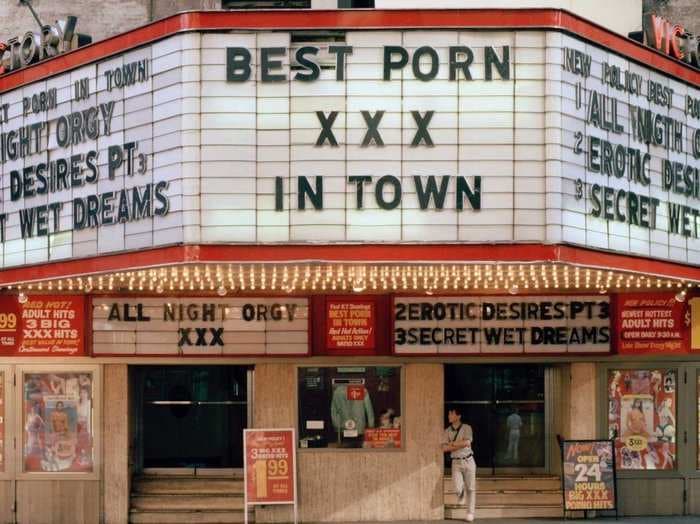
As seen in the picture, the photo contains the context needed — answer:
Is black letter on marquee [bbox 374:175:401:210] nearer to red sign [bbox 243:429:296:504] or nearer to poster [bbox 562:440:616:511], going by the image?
red sign [bbox 243:429:296:504]

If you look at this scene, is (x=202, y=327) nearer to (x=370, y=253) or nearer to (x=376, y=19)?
(x=370, y=253)

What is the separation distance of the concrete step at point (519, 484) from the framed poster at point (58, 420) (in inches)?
239

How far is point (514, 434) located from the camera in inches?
910

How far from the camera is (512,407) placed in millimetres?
23125

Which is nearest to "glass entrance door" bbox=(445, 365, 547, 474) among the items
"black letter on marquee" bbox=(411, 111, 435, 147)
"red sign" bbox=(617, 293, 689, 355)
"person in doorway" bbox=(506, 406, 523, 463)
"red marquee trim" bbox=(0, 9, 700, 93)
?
"person in doorway" bbox=(506, 406, 523, 463)

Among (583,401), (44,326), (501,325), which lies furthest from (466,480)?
(44,326)

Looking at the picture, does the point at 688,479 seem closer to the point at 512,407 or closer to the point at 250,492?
the point at 512,407

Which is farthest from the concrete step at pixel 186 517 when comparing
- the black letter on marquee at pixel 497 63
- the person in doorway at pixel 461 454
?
the black letter on marquee at pixel 497 63

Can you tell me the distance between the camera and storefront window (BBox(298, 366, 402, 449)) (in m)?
22.1

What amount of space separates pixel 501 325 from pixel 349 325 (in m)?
2.52

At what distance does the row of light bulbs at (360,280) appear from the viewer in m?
18.2

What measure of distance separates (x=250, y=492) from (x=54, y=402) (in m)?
3.83

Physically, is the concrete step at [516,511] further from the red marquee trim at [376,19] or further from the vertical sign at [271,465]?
the red marquee trim at [376,19]

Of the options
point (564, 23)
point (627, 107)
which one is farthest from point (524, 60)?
point (627, 107)
